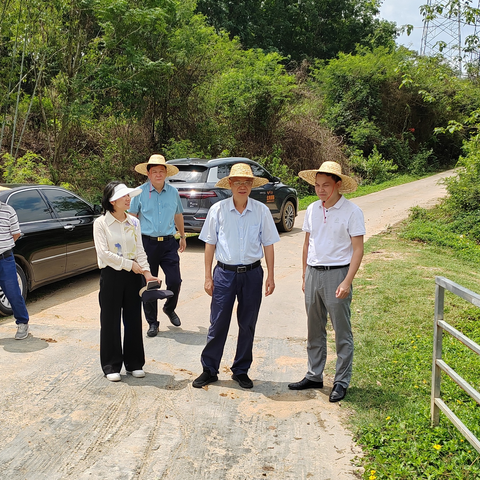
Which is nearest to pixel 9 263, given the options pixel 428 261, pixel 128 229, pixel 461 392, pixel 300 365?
pixel 128 229

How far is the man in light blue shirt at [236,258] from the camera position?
4.46 m

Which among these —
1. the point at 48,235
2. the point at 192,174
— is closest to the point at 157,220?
the point at 48,235

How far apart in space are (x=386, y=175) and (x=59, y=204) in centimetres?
2156

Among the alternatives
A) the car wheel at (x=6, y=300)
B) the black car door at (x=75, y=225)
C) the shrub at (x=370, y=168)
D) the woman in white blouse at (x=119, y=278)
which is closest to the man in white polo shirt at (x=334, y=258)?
the woman in white blouse at (x=119, y=278)

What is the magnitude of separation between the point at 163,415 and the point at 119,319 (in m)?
1.03

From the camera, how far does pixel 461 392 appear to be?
4.52m

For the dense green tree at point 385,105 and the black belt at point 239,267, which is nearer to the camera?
the black belt at point 239,267

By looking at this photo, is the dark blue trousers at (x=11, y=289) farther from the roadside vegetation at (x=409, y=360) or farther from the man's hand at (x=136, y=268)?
the roadside vegetation at (x=409, y=360)

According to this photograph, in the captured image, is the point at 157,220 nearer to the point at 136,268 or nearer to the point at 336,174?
the point at 136,268

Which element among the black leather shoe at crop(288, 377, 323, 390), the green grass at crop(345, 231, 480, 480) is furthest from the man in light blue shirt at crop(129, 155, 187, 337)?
the green grass at crop(345, 231, 480, 480)

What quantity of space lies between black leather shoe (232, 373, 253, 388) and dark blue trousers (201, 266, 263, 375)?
0.03 m

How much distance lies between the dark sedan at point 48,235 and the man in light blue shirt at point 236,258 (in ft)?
11.0

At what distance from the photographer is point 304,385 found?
461cm

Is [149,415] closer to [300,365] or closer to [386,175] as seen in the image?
[300,365]
